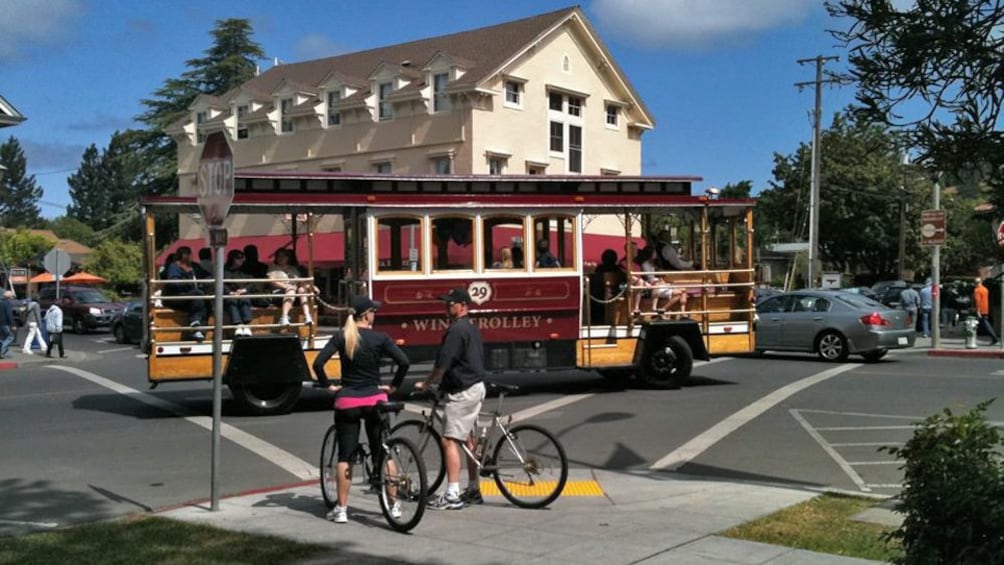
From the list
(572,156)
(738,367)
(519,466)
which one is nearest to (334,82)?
(572,156)

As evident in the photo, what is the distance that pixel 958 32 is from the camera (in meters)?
4.76

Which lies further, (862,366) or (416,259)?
(862,366)

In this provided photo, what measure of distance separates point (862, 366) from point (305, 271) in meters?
11.7

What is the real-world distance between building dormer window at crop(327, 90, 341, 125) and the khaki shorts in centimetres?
3773

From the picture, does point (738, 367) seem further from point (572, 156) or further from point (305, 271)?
point (572, 156)

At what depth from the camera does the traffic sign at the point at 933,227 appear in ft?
77.9

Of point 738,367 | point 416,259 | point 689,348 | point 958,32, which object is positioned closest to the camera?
point 958,32

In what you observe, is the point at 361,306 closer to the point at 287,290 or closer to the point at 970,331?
the point at 287,290

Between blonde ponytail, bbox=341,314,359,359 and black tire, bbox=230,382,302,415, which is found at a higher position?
blonde ponytail, bbox=341,314,359,359

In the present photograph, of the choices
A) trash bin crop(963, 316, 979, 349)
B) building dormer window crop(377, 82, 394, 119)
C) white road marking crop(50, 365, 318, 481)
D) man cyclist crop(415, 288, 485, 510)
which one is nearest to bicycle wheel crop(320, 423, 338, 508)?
man cyclist crop(415, 288, 485, 510)

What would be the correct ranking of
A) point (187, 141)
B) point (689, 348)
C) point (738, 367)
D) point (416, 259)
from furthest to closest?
point (187, 141) < point (738, 367) < point (689, 348) < point (416, 259)

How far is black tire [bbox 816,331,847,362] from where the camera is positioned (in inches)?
821

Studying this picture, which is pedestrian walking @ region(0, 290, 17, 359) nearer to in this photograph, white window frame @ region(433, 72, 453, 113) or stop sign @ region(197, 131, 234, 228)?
stop sign @ region(197, 131, 234, 228)

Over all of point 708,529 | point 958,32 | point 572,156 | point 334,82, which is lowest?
point 708,529
